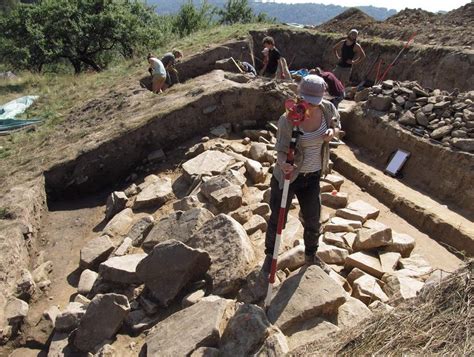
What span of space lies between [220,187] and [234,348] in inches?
113

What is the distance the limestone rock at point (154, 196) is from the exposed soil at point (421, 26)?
34.2 feet

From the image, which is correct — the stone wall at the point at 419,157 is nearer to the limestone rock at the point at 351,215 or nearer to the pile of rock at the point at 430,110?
the pile of rock at the point at 430,110

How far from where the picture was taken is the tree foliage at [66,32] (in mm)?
19625

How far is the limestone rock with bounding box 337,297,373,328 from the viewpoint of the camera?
3.57 metres

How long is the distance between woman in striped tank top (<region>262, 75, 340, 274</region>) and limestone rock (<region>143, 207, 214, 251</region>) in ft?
4.23

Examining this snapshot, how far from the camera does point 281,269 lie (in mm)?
4246

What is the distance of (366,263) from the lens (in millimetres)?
4469

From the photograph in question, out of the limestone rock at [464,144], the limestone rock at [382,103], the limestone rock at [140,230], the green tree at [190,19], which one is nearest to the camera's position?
the limestone rock at [140,230]

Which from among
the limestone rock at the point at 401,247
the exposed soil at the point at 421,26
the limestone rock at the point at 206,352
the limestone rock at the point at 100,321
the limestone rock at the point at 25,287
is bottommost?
the limestone rock at the point at 25,287

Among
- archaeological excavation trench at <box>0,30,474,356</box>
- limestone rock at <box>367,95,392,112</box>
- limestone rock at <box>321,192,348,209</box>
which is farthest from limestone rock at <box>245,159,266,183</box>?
limestone rock at <box>367,95,392,112</box>

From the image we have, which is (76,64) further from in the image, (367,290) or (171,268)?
(367,290)

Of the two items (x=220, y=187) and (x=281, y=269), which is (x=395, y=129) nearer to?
(x=220, y=187)

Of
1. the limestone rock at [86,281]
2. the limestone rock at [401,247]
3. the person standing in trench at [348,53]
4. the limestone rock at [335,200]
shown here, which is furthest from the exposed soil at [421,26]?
the limestone rock at [86,281]

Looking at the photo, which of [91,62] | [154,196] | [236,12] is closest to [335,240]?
[154,196]
